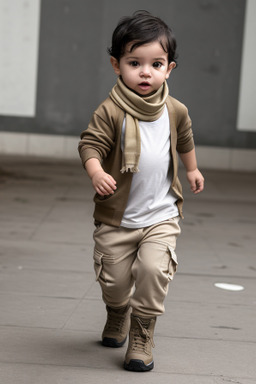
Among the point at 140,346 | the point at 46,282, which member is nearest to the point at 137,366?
the point at 140,346

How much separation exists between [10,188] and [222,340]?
5.22 m

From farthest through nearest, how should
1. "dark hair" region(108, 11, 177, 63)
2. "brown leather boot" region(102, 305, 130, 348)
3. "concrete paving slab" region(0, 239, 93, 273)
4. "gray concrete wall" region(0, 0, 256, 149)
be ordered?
"gray concrete wall" region(0, 0, 256, 149) < "concrete paving slab" region(0, 239, 93, 273) < "brown leather boot" region(102, 305, 130, 348) < "dark hair" region(108, 11, 177, 63)

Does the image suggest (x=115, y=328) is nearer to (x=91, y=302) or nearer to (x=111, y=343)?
(x=111, y=343)

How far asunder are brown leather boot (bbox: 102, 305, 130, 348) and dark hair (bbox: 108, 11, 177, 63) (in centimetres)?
116

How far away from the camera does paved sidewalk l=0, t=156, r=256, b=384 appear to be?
10.9 feet

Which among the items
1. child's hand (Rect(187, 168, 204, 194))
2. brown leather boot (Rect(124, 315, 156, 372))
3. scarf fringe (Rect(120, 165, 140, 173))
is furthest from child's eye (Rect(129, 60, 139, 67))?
brown leather boot (Rect(124, 315, 156, 372))

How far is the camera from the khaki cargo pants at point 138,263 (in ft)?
10.8

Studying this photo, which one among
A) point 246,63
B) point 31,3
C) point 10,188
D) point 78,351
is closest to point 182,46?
point 246,63

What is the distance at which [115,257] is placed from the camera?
11.2 feet

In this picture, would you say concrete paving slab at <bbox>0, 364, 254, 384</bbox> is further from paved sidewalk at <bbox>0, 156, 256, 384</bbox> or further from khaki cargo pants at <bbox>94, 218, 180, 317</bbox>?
khaki cargo pants at <bbox>94, 218, 180, 317</bbox>

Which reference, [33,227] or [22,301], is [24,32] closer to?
[33,227]

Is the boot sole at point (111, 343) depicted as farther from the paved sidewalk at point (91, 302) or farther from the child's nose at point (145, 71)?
the child's nose at point (145, 71)

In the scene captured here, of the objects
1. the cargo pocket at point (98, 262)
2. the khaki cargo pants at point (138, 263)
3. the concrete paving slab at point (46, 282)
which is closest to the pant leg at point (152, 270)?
the khaki cargo pants at point (138, 263)

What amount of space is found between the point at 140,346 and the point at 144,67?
1.18 metres
